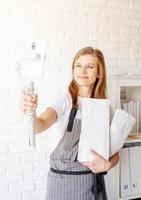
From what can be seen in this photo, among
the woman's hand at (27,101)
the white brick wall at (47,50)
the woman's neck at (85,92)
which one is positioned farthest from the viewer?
the white brick wall at (47,50)

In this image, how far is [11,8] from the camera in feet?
5.41

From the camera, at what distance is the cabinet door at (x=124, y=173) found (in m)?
1.91

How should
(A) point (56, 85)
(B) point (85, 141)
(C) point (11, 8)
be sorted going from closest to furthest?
(B) point (85, 141)
(C) point (11, 8)
(A) point (56, 85)

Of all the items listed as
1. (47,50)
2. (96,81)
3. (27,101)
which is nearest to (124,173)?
(96,81)

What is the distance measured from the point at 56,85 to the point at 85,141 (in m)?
0.53

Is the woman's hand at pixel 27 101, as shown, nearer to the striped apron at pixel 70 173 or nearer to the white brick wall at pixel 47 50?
the striped apron at pixel 70 173

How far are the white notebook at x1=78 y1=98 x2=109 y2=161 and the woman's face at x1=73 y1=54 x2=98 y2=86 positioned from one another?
10 cm

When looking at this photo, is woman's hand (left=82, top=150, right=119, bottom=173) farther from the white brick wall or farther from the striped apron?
the white brick wall

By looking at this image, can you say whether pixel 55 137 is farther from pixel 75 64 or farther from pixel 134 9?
pixel 134 9

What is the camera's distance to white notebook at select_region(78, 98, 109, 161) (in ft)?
4.42

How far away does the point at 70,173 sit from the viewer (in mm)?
1361

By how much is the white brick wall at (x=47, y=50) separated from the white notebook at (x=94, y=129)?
46 centimetres


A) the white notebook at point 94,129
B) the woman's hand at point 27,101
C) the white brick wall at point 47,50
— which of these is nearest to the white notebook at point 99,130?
the white notebook at point 94,129

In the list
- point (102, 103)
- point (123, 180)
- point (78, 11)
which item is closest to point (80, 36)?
point (78, 11)
